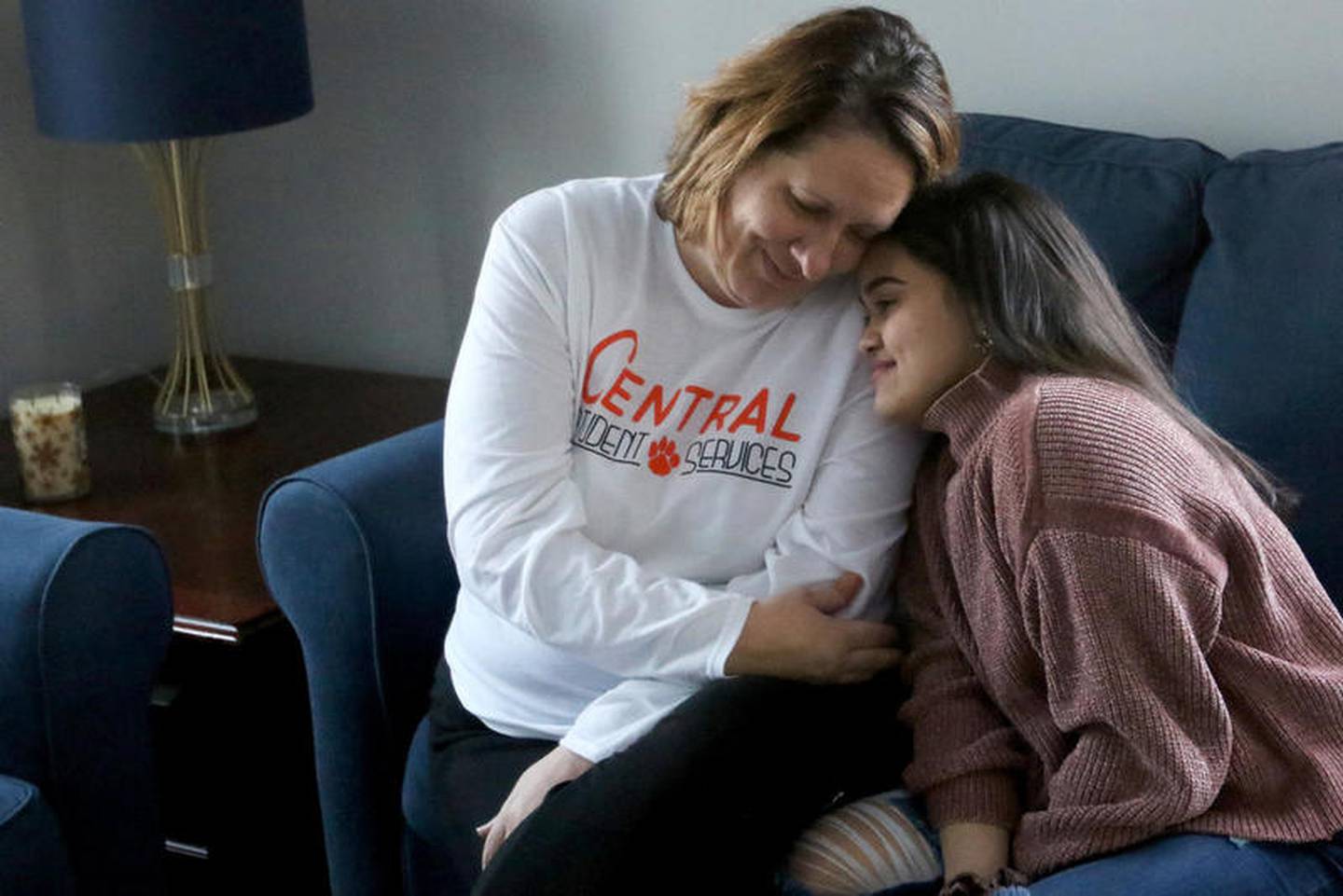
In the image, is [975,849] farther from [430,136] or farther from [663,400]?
[430,136]

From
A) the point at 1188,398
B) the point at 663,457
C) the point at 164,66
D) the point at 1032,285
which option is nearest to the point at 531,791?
the point at 663,457

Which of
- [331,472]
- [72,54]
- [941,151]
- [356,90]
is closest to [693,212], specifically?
[941,151]

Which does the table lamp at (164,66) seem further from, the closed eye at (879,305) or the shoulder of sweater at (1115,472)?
the shoulder of sweater at (1115,472)

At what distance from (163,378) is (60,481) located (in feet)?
1.92

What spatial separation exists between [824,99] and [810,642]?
450 millimetres

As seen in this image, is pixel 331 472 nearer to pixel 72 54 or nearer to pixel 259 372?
pixel 72 54

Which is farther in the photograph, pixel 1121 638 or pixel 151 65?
pixel 151 65

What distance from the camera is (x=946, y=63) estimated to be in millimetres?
2139

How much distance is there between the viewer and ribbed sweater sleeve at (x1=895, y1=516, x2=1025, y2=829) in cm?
143

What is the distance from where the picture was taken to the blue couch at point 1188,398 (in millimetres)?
1635

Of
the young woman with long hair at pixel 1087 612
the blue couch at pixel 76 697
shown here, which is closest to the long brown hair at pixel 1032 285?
the young woman with long hair at pixel 1087 612

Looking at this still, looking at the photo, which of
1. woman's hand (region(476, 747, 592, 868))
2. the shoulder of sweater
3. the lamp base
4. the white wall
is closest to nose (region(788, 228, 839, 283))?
the shoulder of sweater

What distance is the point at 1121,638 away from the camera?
1.31m

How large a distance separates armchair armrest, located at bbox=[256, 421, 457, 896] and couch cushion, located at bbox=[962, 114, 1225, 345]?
692 millimetres
